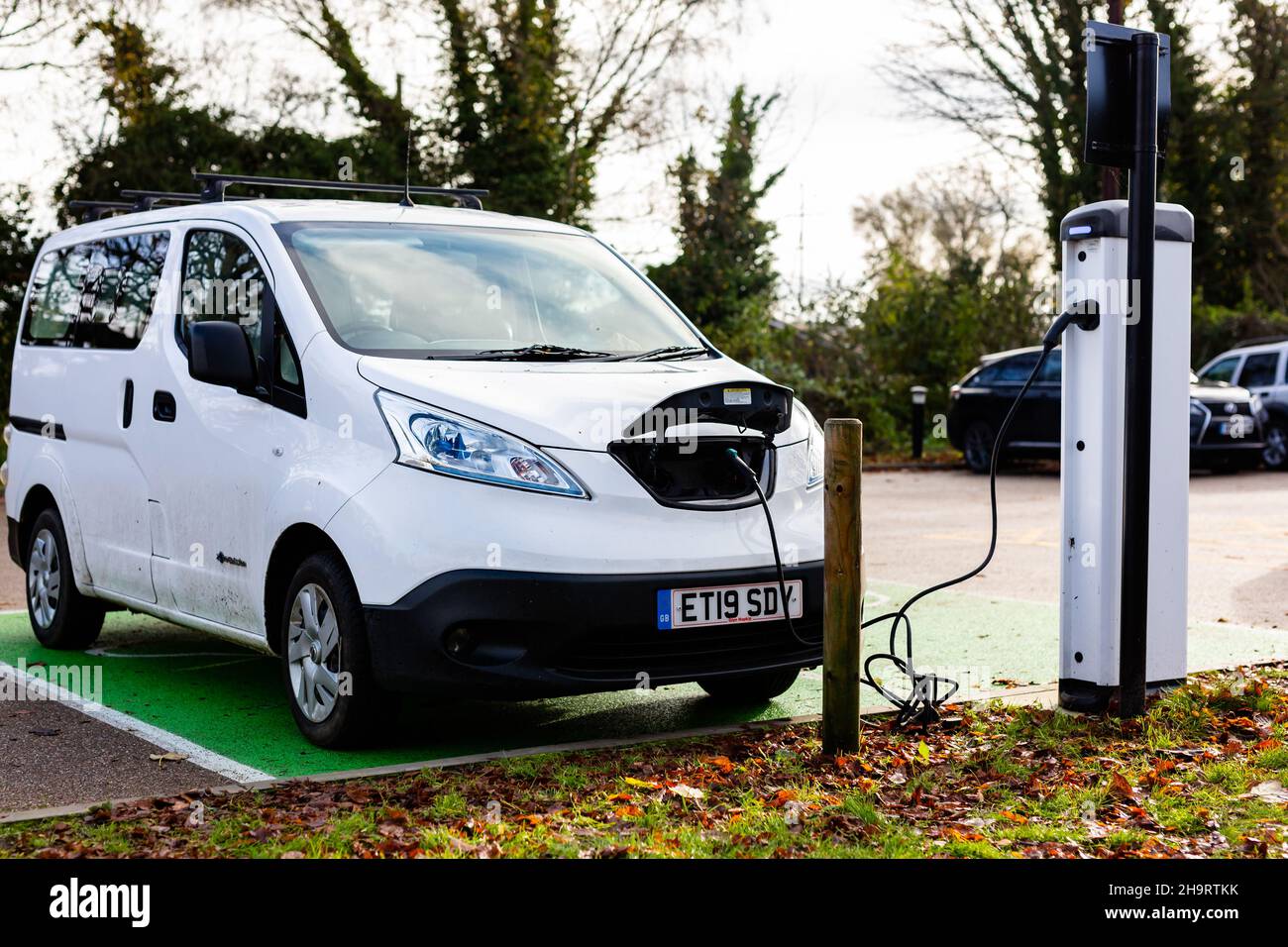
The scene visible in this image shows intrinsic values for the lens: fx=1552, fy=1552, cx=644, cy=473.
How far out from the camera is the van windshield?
18.6ft

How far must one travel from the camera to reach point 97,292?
7.26 metres

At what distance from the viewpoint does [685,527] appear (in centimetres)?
518

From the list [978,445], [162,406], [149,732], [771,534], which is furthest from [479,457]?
[978,445]

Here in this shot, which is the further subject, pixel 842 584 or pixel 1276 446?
pixel 1276 446

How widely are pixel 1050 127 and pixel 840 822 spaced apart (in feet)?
90.1

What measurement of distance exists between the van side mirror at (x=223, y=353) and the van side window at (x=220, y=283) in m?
0.19

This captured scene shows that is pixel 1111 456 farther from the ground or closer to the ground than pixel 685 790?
farther from the ground

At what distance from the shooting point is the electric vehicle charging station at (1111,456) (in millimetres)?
5641

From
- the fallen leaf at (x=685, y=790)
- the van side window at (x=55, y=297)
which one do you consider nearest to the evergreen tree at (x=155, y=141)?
the van side window at (x=55, y=297)

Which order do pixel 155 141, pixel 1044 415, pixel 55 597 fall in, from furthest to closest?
pixel 155 141
pixel 1044 415
pixel 55 597

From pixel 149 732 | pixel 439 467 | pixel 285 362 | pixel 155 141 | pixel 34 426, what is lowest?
pixel 149 732

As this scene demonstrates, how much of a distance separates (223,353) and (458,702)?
1.72 m

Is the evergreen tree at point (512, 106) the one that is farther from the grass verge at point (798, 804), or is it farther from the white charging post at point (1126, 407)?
the grass verge at point (798, 804)

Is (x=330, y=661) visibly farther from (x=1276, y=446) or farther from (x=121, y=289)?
(x=1276, y=446)
